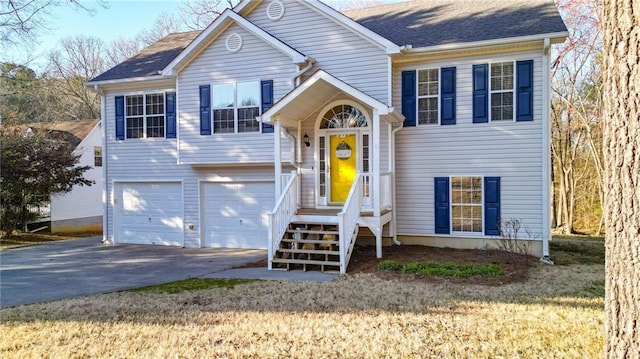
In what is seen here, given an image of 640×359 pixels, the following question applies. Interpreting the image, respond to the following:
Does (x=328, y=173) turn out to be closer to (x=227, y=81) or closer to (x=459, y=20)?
(x=227, y=81)

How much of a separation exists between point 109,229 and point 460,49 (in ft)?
37.0

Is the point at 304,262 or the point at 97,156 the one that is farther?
the point at 97,156

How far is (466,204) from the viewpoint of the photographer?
10555mm

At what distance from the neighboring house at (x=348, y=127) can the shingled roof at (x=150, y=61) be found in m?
0.21

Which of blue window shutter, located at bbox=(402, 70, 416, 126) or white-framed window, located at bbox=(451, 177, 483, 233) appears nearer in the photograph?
white-framed window, located at bbox=(451, 177, 483, 233)

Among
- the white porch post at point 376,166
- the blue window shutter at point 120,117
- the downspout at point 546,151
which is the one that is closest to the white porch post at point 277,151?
the white porch post at point 376,166

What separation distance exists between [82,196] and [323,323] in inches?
721

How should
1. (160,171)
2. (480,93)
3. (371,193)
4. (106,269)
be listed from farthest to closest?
1. (160,171)
2. (480,93)
3. (371,193)
4. (106,269)

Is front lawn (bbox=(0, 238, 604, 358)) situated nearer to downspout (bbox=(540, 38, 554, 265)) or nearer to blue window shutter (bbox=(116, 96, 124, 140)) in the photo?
downspout (bbox=(540, 38, 554, 265))

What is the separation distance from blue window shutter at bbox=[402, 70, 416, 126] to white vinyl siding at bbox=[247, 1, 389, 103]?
2.16 feet

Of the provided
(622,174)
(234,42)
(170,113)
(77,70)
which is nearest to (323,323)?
(622,174)

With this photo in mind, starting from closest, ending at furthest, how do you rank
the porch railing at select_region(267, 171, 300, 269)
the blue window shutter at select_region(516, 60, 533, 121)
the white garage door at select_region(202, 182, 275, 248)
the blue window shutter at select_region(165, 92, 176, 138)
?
the porch railing at select_region(267, 171, 300, 269) → the blue window shutter at select_region(516, 60, 533, 121) → the white garage door at select_region(202, 182, 275, 248) → the blue window shutter at select_region(165, 92, 176, 138)

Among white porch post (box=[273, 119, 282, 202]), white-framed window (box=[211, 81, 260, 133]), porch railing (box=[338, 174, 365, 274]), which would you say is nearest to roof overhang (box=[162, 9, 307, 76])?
white-framed window (box=[211, 81, 260, 133])

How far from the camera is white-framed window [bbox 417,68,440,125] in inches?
421
